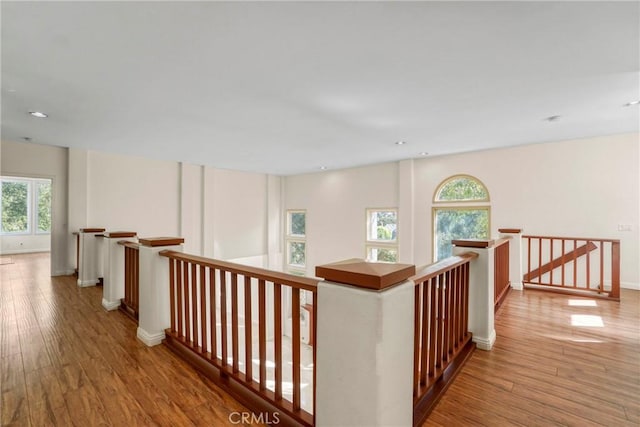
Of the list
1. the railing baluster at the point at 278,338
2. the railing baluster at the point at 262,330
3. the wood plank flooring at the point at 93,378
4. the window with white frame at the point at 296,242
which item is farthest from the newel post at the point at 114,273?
the window with white frame at the point at 296,242

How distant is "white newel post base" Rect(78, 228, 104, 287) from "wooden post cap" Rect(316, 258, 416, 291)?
16.2 ft

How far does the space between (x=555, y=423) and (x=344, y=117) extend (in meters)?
3.30

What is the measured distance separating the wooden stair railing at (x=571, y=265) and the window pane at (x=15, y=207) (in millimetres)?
13181

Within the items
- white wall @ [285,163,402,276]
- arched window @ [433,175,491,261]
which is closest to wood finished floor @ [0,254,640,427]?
arched window @ [433,175,491,261]

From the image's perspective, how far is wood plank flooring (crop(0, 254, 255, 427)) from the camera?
1544mm

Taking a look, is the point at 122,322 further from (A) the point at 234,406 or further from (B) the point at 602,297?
(B) the point at 602,297

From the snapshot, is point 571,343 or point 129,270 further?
point 129,270

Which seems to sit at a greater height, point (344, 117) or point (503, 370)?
point (344, 117)

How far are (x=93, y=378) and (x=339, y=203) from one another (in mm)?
6443

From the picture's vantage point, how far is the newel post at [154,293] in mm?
2387

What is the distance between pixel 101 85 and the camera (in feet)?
8.72

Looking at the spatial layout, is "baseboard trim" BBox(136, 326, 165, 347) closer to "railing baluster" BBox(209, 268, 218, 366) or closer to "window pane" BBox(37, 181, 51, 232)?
"railing baluster" BBox(209, 268, 218, 366)

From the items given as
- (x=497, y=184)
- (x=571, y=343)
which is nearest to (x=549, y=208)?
(x=497, y=184)

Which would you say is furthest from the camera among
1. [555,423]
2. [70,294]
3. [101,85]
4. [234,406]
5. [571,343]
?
[70,294]
